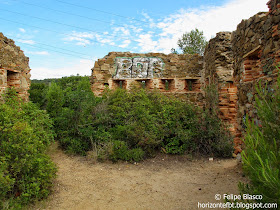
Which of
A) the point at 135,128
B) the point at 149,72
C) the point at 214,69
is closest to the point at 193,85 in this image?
the point at 149,72

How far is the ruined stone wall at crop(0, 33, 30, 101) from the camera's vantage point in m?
5.78

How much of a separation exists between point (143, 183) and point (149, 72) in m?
6.55

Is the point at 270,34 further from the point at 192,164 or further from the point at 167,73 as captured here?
the point at 167,73

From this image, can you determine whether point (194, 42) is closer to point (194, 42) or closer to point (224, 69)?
point (194, 42)

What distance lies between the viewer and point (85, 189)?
4.49 meters

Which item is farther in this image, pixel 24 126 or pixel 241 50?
pixel 241 50

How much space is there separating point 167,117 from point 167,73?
3823mm

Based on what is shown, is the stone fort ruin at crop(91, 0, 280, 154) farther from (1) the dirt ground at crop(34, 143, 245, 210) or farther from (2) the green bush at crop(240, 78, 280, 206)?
(1) the dirt ground at crop(34, 143, 245, 210)

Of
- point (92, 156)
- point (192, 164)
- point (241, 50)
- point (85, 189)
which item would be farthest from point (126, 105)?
point (241, 50)

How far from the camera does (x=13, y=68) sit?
626 cm

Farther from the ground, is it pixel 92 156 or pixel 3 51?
pixel 3 51

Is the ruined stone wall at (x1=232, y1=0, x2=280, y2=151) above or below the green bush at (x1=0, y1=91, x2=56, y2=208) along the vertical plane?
above

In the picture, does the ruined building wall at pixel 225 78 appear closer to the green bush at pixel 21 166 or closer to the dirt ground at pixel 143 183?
the dirt ground at pixel 143 183

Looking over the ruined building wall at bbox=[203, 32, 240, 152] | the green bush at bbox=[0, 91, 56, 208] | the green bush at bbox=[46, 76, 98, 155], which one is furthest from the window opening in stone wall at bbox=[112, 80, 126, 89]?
the green bush at bbox=[0, 91, 56, 208]
